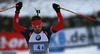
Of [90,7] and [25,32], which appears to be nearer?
[25,32]

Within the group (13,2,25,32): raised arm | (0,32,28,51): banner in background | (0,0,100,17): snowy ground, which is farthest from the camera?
(0,0,100,17): snowy ground

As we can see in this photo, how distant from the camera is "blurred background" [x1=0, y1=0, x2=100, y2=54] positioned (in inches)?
272

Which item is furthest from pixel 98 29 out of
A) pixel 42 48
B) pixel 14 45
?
pixel 42 48

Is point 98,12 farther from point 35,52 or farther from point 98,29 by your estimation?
point 35,52

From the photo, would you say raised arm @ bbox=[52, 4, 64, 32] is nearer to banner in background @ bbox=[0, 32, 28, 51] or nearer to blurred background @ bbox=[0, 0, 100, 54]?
blurred background @ bbox=[0, 0, 100, 54]

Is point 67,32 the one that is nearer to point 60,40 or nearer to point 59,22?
point 60,40

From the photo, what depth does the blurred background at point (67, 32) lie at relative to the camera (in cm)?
691

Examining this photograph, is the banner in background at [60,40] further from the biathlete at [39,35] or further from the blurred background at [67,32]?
the biathlete at [39,35]

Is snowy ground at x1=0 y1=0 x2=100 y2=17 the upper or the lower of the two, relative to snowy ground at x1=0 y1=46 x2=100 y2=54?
upper

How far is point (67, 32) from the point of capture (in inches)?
283

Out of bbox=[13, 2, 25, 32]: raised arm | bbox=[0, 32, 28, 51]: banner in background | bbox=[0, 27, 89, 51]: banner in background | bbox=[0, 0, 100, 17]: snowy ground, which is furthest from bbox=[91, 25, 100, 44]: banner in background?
bbox=[13, 2, 25, 32]: raised arm

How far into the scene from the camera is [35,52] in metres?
3.06

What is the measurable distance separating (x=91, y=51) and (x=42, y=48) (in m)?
4.20

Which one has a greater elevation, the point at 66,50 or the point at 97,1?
the point at 97,1
